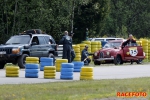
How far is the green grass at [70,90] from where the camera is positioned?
15.5 metres

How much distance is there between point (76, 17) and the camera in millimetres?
60875

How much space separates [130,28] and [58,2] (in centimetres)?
3524

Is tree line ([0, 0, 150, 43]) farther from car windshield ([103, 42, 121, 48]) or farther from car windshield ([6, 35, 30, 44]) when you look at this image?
car windshield ([6, 35, 30, 44])

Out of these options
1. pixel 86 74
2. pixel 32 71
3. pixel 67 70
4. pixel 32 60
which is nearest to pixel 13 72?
pixel 32 71

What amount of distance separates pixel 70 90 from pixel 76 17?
143 feet

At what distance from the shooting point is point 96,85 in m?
19.0

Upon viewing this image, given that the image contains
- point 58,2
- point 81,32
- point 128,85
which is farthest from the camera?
point 81,32

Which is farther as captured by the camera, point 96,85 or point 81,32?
point 81,32

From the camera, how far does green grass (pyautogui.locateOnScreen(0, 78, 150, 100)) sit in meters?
15.5

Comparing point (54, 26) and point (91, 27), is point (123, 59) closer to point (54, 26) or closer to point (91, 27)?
point (54, 26)

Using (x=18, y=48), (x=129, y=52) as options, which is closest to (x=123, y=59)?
(x=129, y=52)

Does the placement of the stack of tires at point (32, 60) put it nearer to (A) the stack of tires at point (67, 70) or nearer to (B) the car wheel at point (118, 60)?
(A) the stack of tires at point (67, 70)

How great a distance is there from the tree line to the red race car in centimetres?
1116

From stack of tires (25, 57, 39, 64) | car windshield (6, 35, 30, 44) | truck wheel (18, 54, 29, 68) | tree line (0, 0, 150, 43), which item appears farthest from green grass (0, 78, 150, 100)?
tree line (0, 0, 150, 43)
